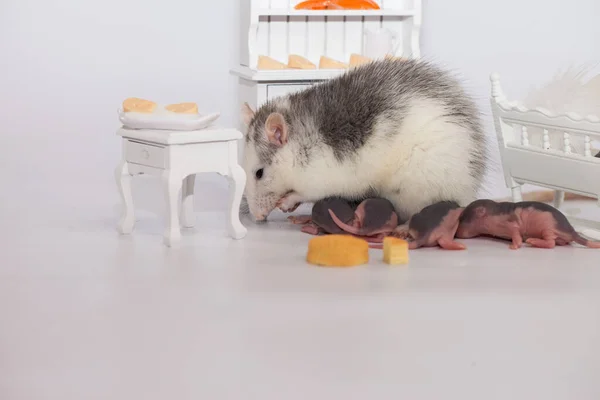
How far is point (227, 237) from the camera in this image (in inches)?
176

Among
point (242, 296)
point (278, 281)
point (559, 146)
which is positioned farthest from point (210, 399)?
point (559, 146)

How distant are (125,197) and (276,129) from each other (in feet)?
2.55

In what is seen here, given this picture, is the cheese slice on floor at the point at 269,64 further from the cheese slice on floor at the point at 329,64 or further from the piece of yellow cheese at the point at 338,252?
the piece of yellow cheese at the point at 338,252

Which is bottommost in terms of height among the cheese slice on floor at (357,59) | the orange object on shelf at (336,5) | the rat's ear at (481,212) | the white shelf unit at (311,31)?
the rat's ear at (481,212)

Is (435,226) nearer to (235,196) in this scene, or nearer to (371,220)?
(371,220)

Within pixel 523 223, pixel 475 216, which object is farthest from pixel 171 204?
pixel 523 223

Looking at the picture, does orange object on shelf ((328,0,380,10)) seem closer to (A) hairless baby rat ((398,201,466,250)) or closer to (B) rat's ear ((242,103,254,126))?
(B) rat's ear ((242,103,254,126))

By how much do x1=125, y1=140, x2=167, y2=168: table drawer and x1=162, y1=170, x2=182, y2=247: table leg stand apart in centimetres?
8

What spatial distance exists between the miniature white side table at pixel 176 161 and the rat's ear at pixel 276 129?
174 mm

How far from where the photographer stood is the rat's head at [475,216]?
4281mm

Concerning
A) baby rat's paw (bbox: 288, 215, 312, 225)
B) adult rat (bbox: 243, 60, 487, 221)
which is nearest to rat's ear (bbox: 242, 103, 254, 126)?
adult rat (bbox: 243, 60, 487, 221)

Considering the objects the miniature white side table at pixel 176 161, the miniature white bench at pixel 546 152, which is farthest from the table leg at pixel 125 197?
the miniature white bench at pixel 546 152

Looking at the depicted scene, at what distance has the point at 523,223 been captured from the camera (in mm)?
4230

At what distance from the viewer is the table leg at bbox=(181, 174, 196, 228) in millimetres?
4699
